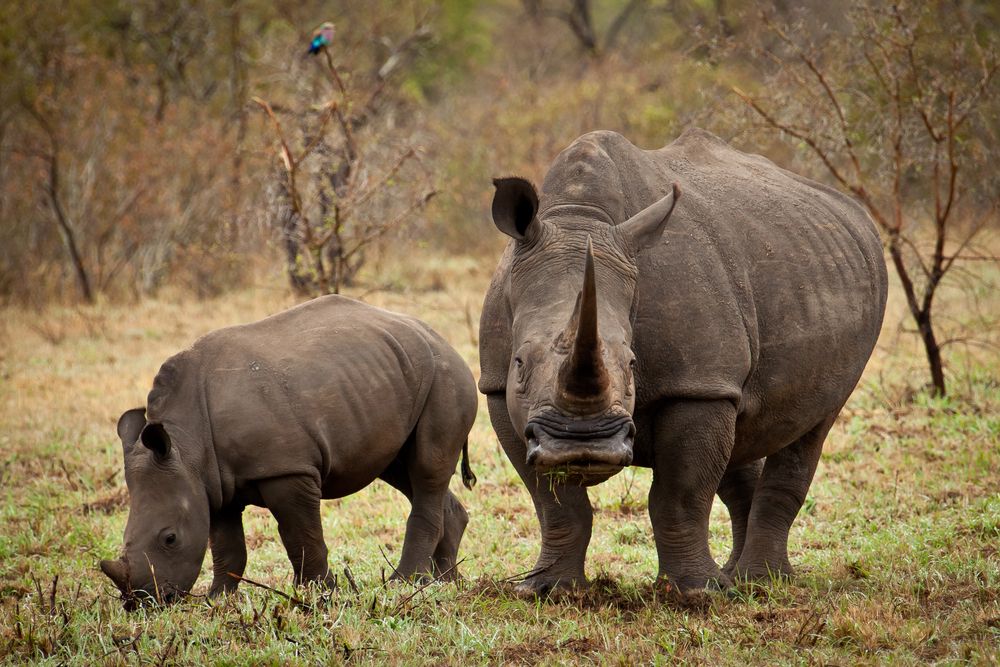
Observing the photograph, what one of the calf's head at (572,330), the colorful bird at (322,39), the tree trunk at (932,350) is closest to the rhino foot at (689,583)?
the calf's head at (572,330)

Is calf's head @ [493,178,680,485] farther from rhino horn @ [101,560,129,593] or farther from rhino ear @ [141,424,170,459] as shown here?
rhino horn @ [101,560,129,593]

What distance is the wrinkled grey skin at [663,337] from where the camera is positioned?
4.31 metres

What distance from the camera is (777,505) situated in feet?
20.4

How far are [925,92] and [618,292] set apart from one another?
640 centimetres

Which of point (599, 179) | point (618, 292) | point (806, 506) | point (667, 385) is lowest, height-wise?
point (806, 506)

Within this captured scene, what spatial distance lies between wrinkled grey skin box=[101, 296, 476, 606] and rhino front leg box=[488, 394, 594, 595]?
1076 millimetres

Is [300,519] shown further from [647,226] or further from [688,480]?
[647,226]

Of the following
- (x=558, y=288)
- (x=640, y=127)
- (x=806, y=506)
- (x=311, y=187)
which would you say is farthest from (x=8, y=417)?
(x=640, y=127)

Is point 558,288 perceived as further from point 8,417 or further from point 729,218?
point 8,417

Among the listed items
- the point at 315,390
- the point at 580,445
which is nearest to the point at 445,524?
the point at 315,390

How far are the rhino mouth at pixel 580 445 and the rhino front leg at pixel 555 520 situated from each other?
3.15 ft

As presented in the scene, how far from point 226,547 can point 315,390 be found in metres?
0.97

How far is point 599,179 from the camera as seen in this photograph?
516 cm

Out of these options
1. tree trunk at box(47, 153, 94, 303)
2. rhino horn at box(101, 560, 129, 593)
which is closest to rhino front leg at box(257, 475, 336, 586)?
rhino horn at box(101, 560, 129, 593)
